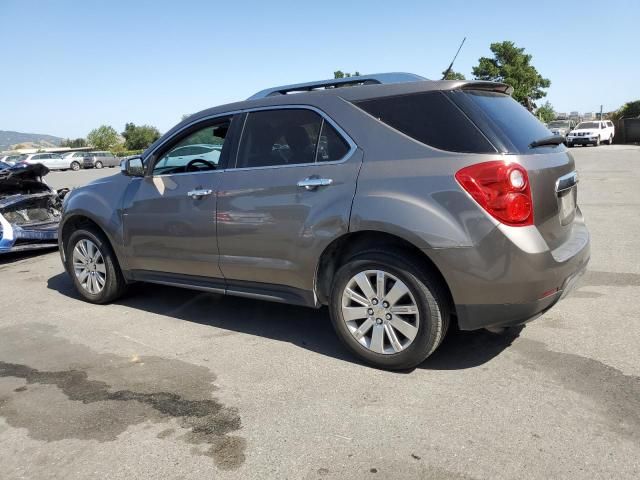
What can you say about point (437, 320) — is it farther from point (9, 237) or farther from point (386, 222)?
point (9, 237)

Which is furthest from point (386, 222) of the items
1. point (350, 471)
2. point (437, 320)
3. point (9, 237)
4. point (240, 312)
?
point (9, 237)

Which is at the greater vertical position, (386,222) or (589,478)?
(386,222)

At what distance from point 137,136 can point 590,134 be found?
231 ft

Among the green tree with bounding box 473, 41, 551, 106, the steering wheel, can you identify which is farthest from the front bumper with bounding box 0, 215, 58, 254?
the green tree with bounding box 473, 41, 551, 106

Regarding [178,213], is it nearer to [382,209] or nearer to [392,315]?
[382,209]

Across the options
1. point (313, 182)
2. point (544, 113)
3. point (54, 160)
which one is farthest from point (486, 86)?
point (544, 113)

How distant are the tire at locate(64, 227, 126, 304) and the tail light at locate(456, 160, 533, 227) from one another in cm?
348

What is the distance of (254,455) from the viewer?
266 cm

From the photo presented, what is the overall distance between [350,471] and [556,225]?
1935 mm

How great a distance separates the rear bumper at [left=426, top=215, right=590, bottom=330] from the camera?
304 cm

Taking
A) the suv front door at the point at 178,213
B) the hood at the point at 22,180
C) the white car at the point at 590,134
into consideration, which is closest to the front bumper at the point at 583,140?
the white car at the point at 590,134

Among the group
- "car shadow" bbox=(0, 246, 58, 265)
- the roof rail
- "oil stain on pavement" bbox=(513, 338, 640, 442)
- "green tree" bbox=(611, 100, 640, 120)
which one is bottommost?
"oil stain on pavement" bbox=(513, 338, 640, 442)

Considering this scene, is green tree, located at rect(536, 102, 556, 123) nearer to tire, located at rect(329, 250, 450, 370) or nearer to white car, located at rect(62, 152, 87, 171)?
white car, located at rect(62, 152, 87, 171)

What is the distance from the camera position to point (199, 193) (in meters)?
4.21
